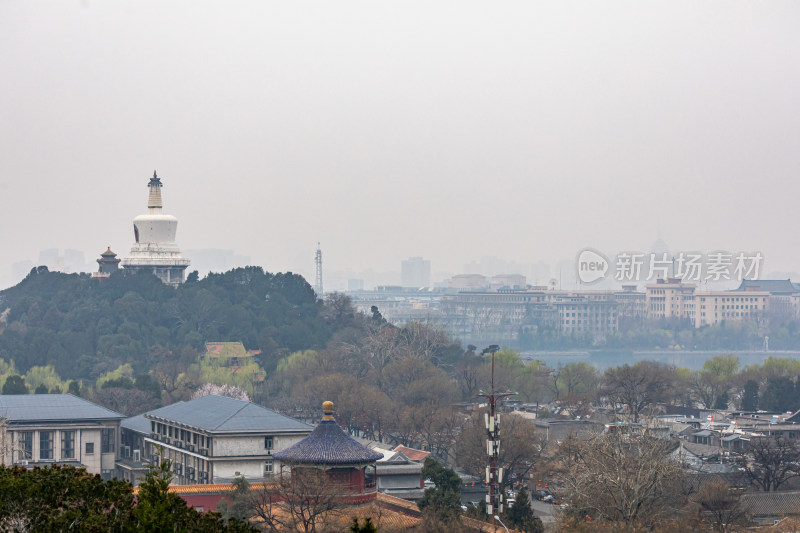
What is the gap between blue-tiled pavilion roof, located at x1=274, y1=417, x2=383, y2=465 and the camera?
2720cm

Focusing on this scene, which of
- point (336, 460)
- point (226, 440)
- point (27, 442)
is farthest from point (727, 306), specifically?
point (336, 460)

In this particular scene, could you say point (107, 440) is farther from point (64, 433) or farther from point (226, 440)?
point (226, 440)

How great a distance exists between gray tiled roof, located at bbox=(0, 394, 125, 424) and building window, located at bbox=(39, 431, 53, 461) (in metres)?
0.47

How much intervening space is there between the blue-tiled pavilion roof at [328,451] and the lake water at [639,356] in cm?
12100

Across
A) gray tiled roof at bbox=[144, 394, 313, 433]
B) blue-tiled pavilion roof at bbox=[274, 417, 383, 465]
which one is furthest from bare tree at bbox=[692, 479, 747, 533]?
gray tiled roof at bbox=[144, 394, 313, 433]

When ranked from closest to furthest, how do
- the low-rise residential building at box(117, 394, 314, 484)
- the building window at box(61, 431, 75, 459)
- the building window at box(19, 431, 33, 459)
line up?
the low-rise residential building at box(117, 394, 314, 484)
the building window at box(19, 431, 33, 459)
the building window at box(61, 431, 75, 459)

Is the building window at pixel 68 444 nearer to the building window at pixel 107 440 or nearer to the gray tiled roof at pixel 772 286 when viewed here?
the building window at pixel 107 440

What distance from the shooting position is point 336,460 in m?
27.2

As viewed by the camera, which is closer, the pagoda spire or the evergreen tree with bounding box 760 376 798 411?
the evergreen tree with bounding box 760 376 798 411

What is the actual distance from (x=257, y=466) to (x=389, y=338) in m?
39.3

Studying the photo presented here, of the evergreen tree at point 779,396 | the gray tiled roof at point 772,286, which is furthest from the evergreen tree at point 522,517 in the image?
the gray tiled roof at point 772,286

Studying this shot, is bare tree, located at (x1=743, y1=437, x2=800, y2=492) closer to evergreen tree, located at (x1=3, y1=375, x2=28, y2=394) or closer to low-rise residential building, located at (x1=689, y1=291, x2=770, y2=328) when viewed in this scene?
evergreen tree, located at (x1=3, y1=375, x2=28, y2=394)

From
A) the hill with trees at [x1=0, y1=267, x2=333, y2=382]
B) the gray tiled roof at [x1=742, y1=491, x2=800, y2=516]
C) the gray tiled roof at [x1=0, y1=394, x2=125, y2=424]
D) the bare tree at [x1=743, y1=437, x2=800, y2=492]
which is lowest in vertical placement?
the gray tiled roof at [x1=742, y1=491, x2=800, y2=516]

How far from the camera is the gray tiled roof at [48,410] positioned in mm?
47844
